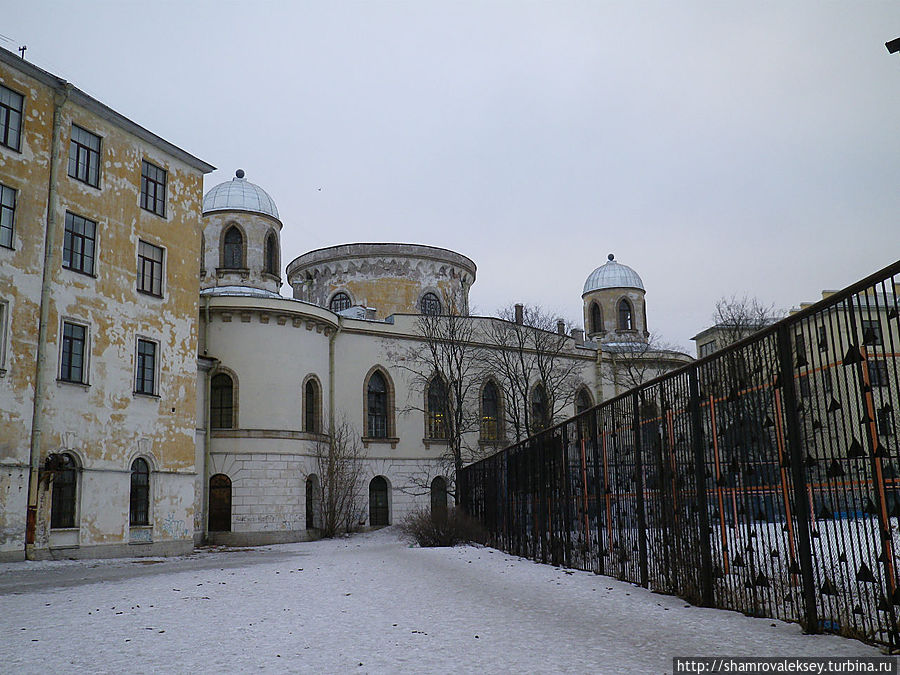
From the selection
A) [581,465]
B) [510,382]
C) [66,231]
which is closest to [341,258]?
[510,382]

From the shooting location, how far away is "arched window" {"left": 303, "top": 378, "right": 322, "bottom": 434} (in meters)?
33.7

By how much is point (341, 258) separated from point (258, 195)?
19.3 feet

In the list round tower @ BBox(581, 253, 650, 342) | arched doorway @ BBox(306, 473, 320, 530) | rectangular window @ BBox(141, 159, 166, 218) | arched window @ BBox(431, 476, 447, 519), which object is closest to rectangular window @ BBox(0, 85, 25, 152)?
rectangular window @ BBox(141, 159, 166, 218)

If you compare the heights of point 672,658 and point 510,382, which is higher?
point 510,382

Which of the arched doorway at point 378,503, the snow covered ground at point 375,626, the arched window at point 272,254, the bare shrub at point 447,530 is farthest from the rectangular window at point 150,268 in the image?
the arched doorway at point 378,503

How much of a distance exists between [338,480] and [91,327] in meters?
13.1

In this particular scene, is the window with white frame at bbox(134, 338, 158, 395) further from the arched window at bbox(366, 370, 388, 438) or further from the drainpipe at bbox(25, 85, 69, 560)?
the arched window at bbox(366, 370, 388, 438)

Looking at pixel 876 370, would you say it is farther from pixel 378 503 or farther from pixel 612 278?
pixel 612 278

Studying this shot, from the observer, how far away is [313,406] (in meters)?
34.0

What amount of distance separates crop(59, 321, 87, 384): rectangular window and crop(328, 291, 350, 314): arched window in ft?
65.2

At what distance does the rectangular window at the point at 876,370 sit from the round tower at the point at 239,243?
31082mm

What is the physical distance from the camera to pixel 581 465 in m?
14.7

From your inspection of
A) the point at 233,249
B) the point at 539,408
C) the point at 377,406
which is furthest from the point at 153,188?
the point at 539,408

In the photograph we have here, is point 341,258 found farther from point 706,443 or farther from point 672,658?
point 672,658
